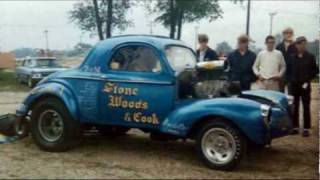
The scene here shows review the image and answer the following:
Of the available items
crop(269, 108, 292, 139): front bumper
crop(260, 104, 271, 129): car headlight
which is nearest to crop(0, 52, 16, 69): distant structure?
crop(269, 108, 292, 139): front bumper

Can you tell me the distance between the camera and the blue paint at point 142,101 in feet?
23.1

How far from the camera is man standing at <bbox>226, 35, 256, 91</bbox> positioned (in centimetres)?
929

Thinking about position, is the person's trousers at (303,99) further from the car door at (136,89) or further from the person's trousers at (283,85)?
the car door at (136,89)

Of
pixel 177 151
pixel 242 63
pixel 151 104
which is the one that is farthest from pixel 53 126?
pixel 242 63

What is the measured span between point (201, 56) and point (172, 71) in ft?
6.13

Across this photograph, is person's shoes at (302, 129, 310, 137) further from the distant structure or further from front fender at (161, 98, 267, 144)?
the distant structure

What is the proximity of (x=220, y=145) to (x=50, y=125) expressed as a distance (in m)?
2.87

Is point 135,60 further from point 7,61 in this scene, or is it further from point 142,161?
point 7,61

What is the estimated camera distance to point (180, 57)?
27.2ft

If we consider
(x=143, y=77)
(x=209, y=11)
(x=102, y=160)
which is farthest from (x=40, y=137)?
(x=209, y=11)

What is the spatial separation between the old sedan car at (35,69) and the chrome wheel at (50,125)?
17.1 m

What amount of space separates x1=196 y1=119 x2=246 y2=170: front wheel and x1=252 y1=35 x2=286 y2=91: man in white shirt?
99.9 inches

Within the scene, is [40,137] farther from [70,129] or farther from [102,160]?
[102,160]

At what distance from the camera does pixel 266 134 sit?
696 cm
